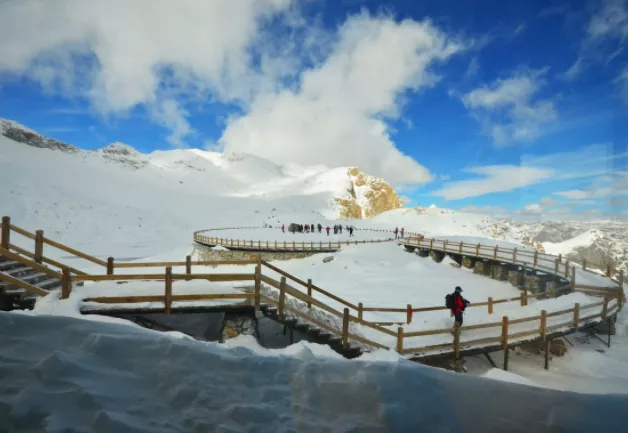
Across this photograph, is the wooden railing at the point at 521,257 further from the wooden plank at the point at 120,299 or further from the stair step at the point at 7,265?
the stair step at the point at 7,265

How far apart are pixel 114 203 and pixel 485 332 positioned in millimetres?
62288

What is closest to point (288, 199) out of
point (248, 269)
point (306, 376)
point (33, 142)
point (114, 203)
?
point (114, 203)

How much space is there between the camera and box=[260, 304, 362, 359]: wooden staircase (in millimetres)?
8383

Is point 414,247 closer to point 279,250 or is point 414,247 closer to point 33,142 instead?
point 279,250

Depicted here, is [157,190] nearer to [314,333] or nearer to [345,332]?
[314,333]

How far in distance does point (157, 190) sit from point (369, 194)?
2504 inches

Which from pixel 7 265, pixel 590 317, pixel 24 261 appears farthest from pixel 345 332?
pixel 590 317

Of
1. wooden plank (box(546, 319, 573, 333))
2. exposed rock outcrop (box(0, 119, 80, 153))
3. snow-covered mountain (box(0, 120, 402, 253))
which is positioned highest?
exposed rock outcrop (box(0, 119, 80, 153))

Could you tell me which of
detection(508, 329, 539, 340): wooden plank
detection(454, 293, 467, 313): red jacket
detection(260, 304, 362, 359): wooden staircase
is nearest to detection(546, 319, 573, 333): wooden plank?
detection(508, 329, 539, 340): wooden plank

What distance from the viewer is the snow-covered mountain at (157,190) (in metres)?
47.4

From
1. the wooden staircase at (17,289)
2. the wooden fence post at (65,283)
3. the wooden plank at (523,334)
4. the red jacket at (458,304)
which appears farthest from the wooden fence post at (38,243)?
the wooden plank at (523,334)

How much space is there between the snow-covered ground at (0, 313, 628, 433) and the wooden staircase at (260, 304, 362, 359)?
11.3 ft

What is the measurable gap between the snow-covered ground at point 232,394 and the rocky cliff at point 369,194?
88.4m

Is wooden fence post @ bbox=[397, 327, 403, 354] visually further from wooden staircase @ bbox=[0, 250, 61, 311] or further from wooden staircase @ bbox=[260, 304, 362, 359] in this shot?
wooden staircase @ bbox=[0, 250, 61, 311]
